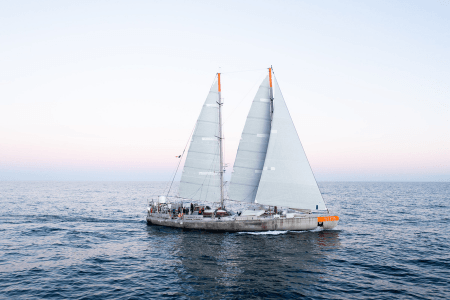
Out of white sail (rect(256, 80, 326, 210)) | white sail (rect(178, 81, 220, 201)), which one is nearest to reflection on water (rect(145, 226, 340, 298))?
white sail (rect(256, 80, 326, 210))

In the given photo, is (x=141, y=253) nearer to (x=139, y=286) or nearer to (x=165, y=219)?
(x=139, y=286)

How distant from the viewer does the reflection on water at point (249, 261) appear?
61.6ft

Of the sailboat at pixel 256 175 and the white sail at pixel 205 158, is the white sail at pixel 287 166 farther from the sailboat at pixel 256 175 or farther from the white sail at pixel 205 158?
the white sail at pixel 205 158

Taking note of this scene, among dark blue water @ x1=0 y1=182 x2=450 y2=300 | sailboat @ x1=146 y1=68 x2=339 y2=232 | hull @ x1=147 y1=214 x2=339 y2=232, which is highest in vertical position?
sailboat @ x1=146 y1=68 x2=339 y2=232

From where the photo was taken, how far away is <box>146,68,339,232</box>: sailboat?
3378 cm

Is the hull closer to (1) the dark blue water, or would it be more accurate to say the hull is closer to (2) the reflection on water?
(2) the reflection on water

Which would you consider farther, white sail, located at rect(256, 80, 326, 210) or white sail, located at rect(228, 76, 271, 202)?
white sail, located at rect(228, 76, 271, 202)

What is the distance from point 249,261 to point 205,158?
52.1 ft

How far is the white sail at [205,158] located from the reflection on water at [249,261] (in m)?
5.31

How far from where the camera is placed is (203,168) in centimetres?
3634

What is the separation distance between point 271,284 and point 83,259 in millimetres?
16848

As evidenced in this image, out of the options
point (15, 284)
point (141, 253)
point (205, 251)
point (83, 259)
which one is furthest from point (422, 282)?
point (15, 284)

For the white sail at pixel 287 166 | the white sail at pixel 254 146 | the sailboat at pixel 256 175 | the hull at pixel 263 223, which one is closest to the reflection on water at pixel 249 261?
the hull at pixel 263 223

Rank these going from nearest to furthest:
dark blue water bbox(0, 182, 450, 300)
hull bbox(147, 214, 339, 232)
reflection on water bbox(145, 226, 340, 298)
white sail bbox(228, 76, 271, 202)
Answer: dark blue water bbox(0, 182, 450, 300) < reflection on water bbox(145, 226, 340, 298) < hull bbox(147, 214, 339, 232) < white sail bbox(228, 76, 271, 202)
